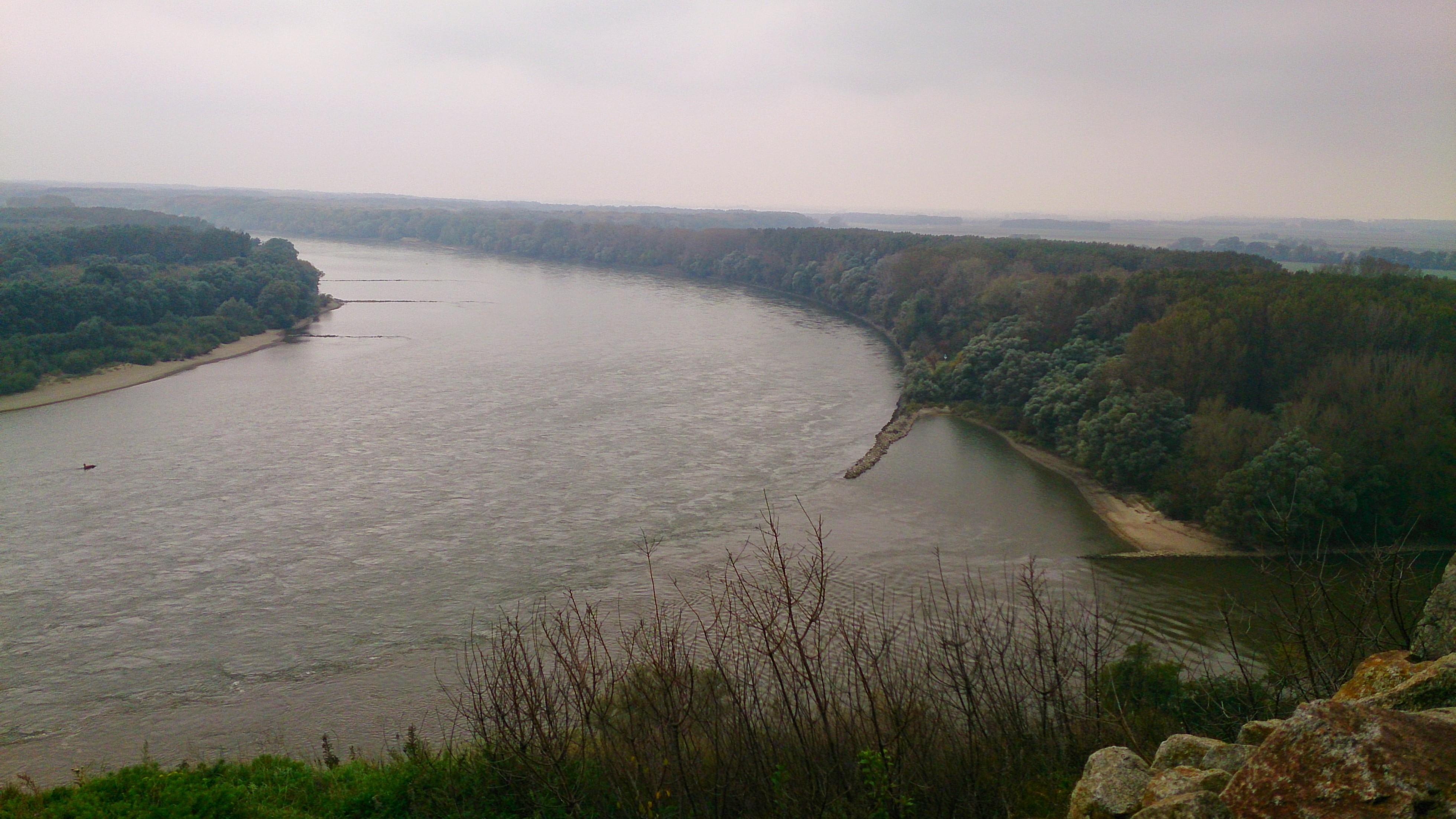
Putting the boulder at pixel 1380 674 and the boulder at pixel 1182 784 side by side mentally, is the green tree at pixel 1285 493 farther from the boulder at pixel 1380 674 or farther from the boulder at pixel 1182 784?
the boulder at pixel 1182 784

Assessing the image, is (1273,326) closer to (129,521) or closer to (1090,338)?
(1090,338)

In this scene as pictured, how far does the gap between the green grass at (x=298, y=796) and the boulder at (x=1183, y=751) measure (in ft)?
12.4

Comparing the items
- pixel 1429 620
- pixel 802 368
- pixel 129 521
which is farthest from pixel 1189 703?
pixel 802 368

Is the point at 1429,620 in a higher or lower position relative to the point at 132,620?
higher

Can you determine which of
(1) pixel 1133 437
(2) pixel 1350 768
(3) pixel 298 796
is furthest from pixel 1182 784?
(1) pixel 1133 437

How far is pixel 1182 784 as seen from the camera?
11.9ft

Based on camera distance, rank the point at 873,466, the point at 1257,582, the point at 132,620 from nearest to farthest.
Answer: the point at 132,620
the point at 1257,582
the point at 873,466

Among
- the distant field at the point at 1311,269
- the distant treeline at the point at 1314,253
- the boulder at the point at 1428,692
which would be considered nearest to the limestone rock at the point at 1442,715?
the boulder at the point at 1428,692

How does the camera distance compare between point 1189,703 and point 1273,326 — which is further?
point 1273,326

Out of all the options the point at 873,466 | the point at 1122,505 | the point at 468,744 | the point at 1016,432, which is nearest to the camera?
the point at 468,744

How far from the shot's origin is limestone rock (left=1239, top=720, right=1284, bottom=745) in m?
4.06

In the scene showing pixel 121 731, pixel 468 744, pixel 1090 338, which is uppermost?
pixel 1090 338

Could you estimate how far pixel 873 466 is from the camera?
19.5 metres

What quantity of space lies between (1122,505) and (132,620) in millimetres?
17144
